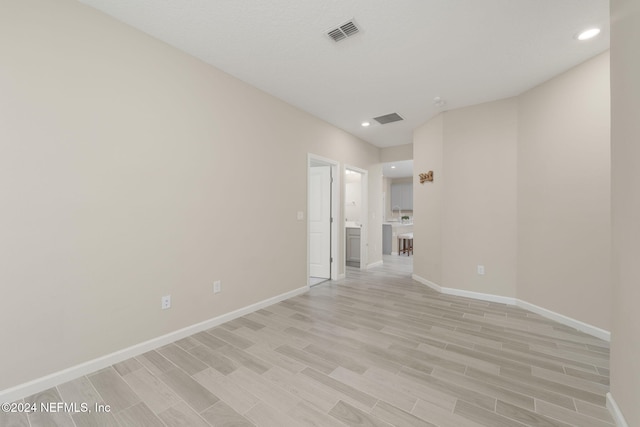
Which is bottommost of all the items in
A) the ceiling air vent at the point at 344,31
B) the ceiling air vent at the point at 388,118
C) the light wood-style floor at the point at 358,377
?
the light wood-style floor at the point at 358,377

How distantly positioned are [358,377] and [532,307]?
110 inches

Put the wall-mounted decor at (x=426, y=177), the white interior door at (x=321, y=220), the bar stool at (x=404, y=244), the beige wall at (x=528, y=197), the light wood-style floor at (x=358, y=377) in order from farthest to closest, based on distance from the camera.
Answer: the bar stool at (x=404, y=244) < the white interior door at (x=321, y=220) < the wall-mounted decor at (x=426, y=177) < the beige wall at (x=528, y=197) < the light wood-style floor at (x=358, y=377)

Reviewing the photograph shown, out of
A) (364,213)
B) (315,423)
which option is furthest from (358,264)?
(315,423)

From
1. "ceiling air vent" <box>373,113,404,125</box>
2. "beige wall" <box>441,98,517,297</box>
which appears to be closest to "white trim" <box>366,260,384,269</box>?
"beige wall" <box>441,98,517,297</box>

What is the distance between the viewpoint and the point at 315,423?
4.88 feet

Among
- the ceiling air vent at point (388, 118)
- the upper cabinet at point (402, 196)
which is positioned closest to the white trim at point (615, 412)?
the ceiling air vent at point (388, 118)

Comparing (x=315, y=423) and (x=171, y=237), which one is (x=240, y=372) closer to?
(x=315, y=423)

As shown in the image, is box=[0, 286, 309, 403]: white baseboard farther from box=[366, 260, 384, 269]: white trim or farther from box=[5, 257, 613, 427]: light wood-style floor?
box=[366, 260, 384, 269]: white trim

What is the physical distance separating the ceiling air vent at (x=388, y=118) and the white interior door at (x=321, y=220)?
121 cm

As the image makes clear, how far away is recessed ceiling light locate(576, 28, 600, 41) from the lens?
87.9 inches

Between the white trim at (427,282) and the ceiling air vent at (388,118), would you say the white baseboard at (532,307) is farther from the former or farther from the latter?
the ceiling air vent at (388,118)

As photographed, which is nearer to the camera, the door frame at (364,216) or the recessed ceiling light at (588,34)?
the recessed ceiling light at (588,34)

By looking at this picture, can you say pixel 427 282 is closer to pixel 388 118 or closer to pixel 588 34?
pixel 388 118

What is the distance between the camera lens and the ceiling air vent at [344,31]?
218 centimetres
